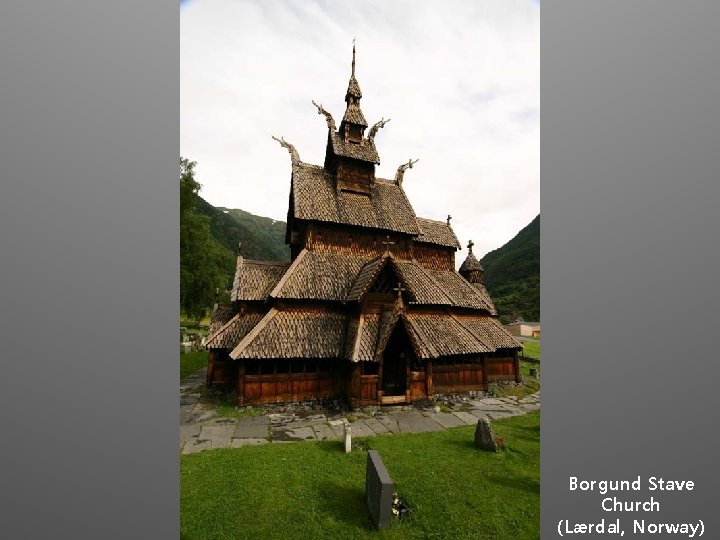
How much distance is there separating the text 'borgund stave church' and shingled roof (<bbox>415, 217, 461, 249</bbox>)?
1430 mm

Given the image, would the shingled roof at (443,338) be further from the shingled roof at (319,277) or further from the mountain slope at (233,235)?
the mountain slope at (233,235)

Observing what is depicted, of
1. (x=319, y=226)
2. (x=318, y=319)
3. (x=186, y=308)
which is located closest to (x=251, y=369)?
(x=318, y=319)

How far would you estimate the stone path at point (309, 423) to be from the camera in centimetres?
1009

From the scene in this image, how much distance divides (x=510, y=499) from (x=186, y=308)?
27154mm

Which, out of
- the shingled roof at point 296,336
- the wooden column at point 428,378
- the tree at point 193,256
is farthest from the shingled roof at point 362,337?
the tree at point 193,256

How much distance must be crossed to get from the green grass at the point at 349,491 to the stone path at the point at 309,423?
2.81 feet

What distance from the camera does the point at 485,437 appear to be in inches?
378

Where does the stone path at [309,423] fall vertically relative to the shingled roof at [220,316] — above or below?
below

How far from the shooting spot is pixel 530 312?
211 feet

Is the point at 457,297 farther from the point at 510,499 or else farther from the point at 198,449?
the point at 198,449

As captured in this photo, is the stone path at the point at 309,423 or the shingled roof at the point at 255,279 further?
the shingled roof at the point at 255,279

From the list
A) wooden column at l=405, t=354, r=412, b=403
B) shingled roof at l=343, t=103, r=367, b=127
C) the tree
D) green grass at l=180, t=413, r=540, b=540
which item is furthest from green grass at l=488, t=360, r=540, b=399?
the tree

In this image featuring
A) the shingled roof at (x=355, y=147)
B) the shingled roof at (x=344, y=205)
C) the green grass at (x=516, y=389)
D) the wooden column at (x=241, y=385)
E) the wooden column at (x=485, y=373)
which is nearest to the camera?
the wooden column at (x=241, y=385)

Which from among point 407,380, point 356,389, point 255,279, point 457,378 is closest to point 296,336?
point 356,389
